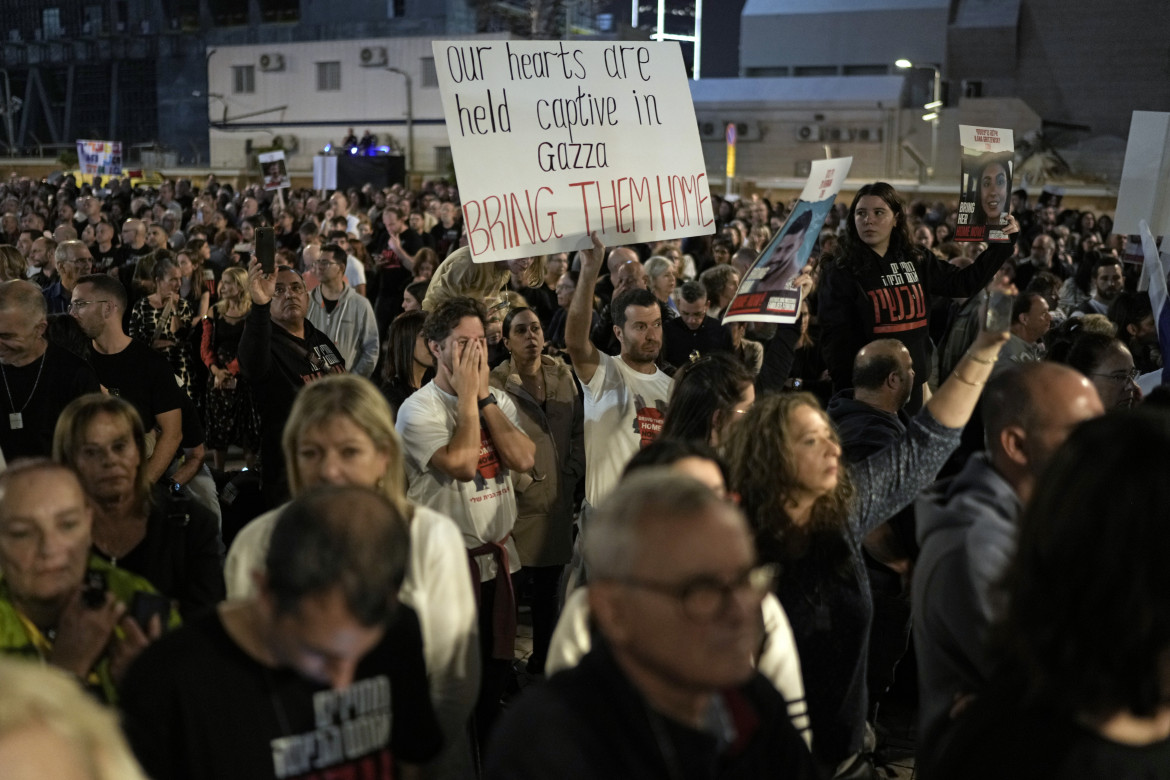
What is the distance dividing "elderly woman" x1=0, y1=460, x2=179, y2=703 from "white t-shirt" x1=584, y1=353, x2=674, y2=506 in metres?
2.44

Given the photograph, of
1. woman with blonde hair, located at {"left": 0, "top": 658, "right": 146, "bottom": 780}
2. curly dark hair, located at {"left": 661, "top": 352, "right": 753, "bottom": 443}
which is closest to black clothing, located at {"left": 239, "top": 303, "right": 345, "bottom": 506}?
curly dark hair, located at {"left": 661, "top": 352, "right": 753, "bottom": 443}

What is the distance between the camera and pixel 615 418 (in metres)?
5.00

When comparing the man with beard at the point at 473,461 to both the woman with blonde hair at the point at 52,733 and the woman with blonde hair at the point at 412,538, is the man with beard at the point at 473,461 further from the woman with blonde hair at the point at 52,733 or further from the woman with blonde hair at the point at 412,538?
the woman with blonde hair at the point at 52,733

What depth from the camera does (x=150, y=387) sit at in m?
5.36

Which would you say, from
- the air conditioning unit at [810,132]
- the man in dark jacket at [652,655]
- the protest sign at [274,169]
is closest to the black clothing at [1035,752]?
the man in dark jacket at [652,655]

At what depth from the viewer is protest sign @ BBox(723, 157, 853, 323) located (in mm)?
5000

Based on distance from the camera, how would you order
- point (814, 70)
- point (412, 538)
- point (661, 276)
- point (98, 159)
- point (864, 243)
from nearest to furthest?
point (412, 538) < point (864, 243) < point (661, 276) < point (98, 159) < point (814, 70)

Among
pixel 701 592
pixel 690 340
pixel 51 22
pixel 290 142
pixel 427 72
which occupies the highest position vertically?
pixel 51 22

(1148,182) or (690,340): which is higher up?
(1148,182)

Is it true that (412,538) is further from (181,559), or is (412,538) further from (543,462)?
(543,462)

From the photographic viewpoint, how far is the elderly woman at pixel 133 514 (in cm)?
324

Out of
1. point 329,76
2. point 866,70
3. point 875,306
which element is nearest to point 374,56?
point 329,76

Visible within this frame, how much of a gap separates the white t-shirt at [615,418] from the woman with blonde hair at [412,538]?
1.88 m

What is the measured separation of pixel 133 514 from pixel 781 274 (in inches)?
113
